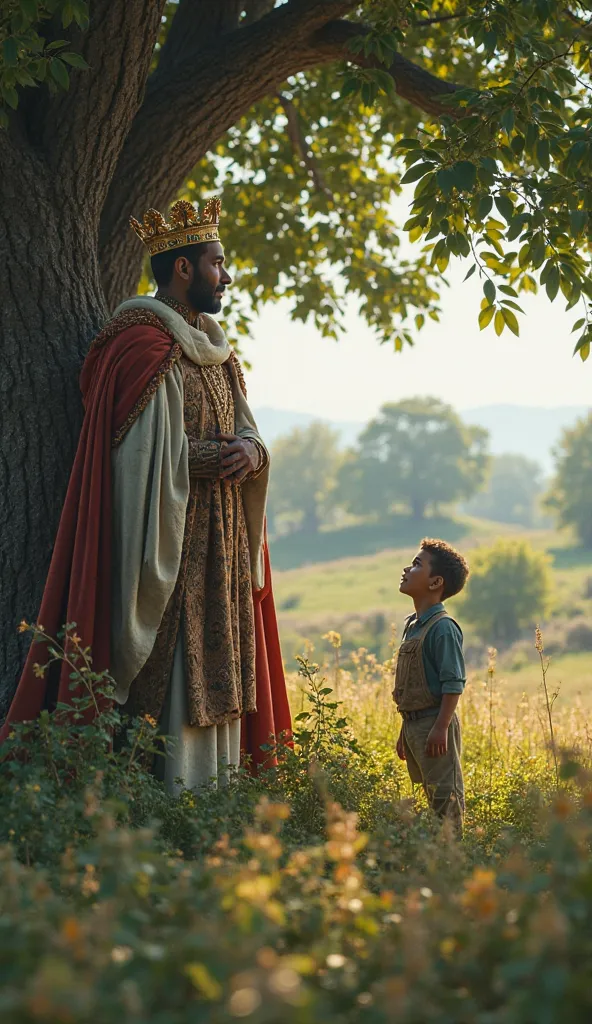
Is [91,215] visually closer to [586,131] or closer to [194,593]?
[194,593]

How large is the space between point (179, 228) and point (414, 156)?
1047 mm

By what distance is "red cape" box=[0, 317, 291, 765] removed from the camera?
3.98m

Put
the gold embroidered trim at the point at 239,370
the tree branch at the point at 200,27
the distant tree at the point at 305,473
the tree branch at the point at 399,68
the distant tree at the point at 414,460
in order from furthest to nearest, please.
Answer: the distant tree at the point at 305,473 → the distant tree at the point at 414,460 → the tree branch at the point at 200,27 → the tree branch at the point at 399,68 → the gold embroidered trim at the point at 239,370

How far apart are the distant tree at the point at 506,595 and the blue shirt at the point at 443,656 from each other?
6227 centimetres

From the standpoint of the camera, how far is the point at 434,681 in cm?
429

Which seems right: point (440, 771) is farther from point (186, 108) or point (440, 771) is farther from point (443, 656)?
point (186, 108)

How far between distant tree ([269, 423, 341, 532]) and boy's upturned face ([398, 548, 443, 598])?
11202 cm

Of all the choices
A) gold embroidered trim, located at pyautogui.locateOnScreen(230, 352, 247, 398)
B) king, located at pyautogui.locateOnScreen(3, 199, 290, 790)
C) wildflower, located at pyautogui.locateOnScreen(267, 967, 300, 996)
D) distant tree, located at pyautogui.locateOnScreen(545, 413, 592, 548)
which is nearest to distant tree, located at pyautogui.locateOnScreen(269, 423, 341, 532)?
distant tree, located at pyautogui.locateOnScreen(545, 413, 592, 548)

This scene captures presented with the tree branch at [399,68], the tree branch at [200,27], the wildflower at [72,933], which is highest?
the tree branch at [200,27]

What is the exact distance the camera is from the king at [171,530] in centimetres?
407

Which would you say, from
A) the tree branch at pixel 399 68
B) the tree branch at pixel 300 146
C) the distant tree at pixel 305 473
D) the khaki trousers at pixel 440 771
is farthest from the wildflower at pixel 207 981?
the distant tree at pixel 305 473

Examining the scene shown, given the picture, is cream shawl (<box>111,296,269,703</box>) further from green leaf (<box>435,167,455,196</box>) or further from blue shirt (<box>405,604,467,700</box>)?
green leaf (<box>435,167,455,196</box>)

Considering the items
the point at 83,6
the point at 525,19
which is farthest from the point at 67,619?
the point at 525,19

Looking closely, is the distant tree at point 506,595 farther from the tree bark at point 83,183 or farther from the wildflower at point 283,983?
the wildflower at point 283,983
